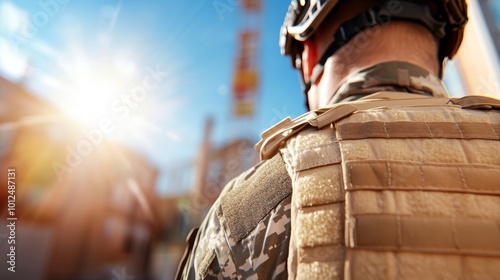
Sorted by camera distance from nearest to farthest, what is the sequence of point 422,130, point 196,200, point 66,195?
point 422,130 < point 66,195 < point 196,200

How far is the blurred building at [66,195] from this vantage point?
1178cm

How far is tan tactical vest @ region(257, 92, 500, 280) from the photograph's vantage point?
0.62m

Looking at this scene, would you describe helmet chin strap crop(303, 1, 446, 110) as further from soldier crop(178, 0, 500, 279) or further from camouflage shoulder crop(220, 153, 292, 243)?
camouflage shoulder crop(220, 153, 292, 243)

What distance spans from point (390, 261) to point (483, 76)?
22.5ft

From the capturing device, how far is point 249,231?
33.1 inches

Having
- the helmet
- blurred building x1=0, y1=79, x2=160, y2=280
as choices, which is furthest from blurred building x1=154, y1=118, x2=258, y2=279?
the helmet

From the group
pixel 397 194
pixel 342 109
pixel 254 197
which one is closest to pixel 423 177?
pixel 397 194

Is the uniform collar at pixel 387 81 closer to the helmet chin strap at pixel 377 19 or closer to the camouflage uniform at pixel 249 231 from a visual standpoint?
the camouflage uniform at pixel 249 231

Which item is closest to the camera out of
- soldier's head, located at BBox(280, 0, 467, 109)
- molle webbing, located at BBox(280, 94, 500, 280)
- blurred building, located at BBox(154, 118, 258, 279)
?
molle webbing, located at BBox(280, 94, 500, 280)

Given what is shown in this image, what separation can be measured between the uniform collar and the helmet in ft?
0.69

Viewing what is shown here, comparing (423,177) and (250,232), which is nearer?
(423,177)

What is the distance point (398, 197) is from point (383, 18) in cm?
91

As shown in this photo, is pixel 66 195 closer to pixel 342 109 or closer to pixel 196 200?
pixel 196 200

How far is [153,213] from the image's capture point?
21578 mm
